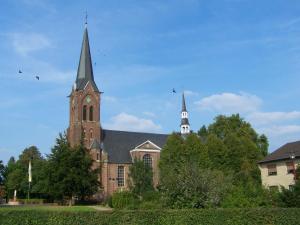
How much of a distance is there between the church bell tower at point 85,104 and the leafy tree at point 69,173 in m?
17.2

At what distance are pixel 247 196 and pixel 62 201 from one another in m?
33.4

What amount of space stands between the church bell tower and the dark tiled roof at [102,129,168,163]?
3196 mm

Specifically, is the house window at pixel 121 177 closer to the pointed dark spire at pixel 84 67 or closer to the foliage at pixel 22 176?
the foliage at pixel 22 176

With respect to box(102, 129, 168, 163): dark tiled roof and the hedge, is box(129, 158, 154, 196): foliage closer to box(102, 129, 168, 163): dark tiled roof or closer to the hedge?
box(102, 129, 168, 163): dark tiled roof

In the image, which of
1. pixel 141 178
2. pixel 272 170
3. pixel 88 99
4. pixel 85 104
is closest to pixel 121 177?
pixel 85 104

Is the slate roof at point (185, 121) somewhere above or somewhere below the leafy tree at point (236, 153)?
above

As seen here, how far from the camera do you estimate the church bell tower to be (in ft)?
236

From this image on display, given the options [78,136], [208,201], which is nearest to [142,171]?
[78,136]

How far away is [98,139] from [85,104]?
6.54m

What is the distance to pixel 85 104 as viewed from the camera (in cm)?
7338

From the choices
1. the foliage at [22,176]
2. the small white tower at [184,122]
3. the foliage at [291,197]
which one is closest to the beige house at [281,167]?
the foliage at [291,197]

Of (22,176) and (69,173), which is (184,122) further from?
(69,173)

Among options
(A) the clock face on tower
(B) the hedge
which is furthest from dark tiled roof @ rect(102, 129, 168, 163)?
(B) the hedge

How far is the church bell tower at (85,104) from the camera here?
71.9 m
